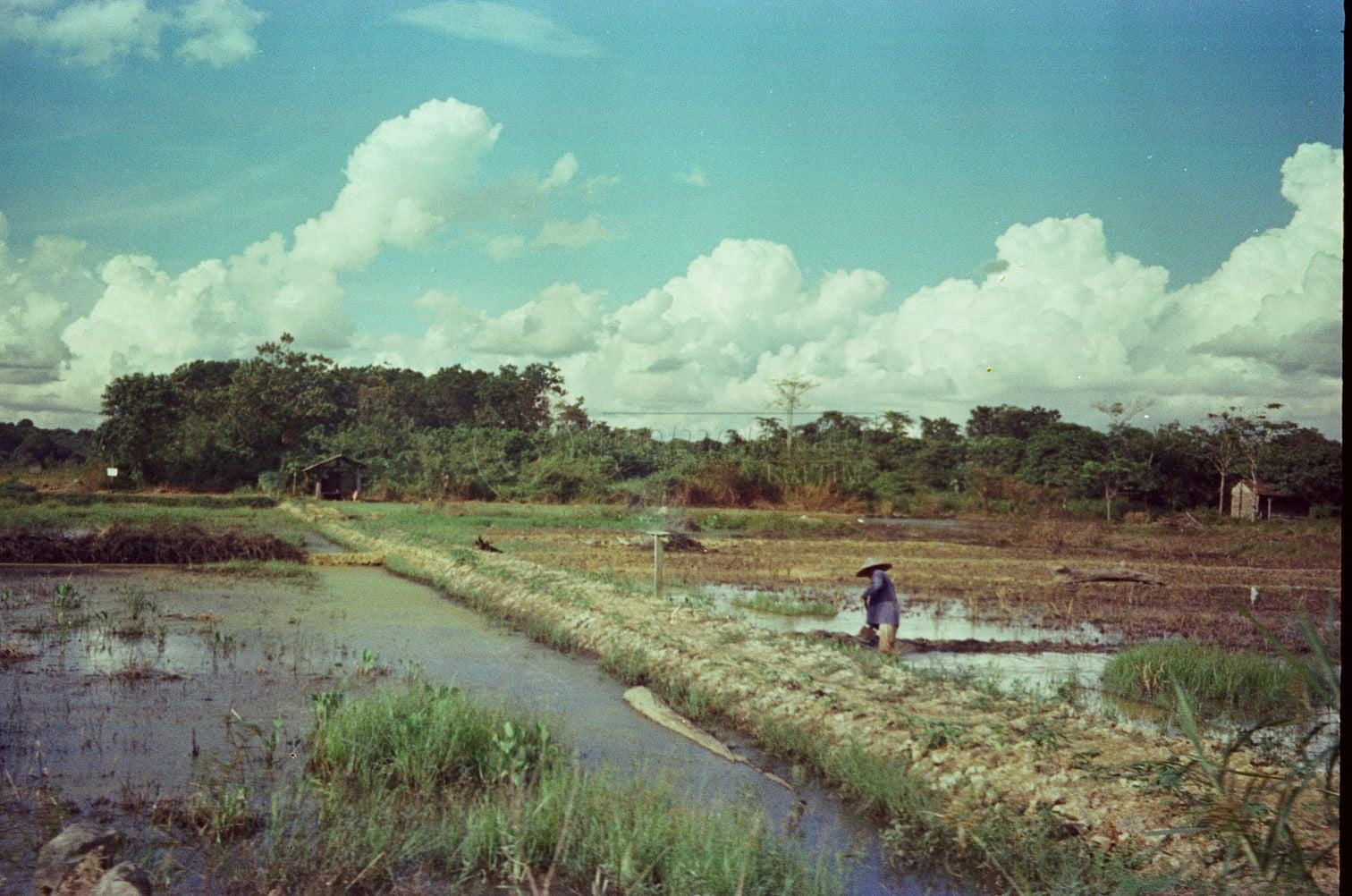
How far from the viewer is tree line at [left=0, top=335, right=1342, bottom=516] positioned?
36312mm

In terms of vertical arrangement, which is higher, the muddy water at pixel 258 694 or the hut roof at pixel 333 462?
the hut roof at pixel 333 462

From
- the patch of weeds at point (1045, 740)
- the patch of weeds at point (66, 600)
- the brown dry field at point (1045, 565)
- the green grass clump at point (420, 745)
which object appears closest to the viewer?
the green grass clump at point (420, 745)

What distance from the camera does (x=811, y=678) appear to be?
7.54 metres

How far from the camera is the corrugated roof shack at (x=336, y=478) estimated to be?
122ft

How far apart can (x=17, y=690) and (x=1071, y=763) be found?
731cm

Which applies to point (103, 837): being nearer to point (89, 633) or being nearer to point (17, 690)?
point (17, 690)

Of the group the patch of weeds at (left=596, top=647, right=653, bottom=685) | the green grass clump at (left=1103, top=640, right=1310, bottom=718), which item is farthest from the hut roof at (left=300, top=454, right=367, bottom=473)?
the green grass clump at (left=1103, top=640, right=1310, bottom=718)

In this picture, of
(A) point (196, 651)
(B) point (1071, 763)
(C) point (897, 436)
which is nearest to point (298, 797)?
(B) point (1071, 763)

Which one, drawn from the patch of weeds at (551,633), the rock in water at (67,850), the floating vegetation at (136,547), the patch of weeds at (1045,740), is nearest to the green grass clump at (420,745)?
the rock in water at (67,850)

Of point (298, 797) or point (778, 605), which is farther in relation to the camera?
point (778, 605)

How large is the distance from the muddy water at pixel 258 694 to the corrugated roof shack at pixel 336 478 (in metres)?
23.6

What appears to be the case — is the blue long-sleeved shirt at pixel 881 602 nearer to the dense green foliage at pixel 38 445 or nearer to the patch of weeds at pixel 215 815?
the patch of weeds at pixel 215 815

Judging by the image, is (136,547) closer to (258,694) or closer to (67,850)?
(258,694)

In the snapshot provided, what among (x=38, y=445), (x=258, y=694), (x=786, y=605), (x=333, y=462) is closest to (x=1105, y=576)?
(x=786, y=605)
